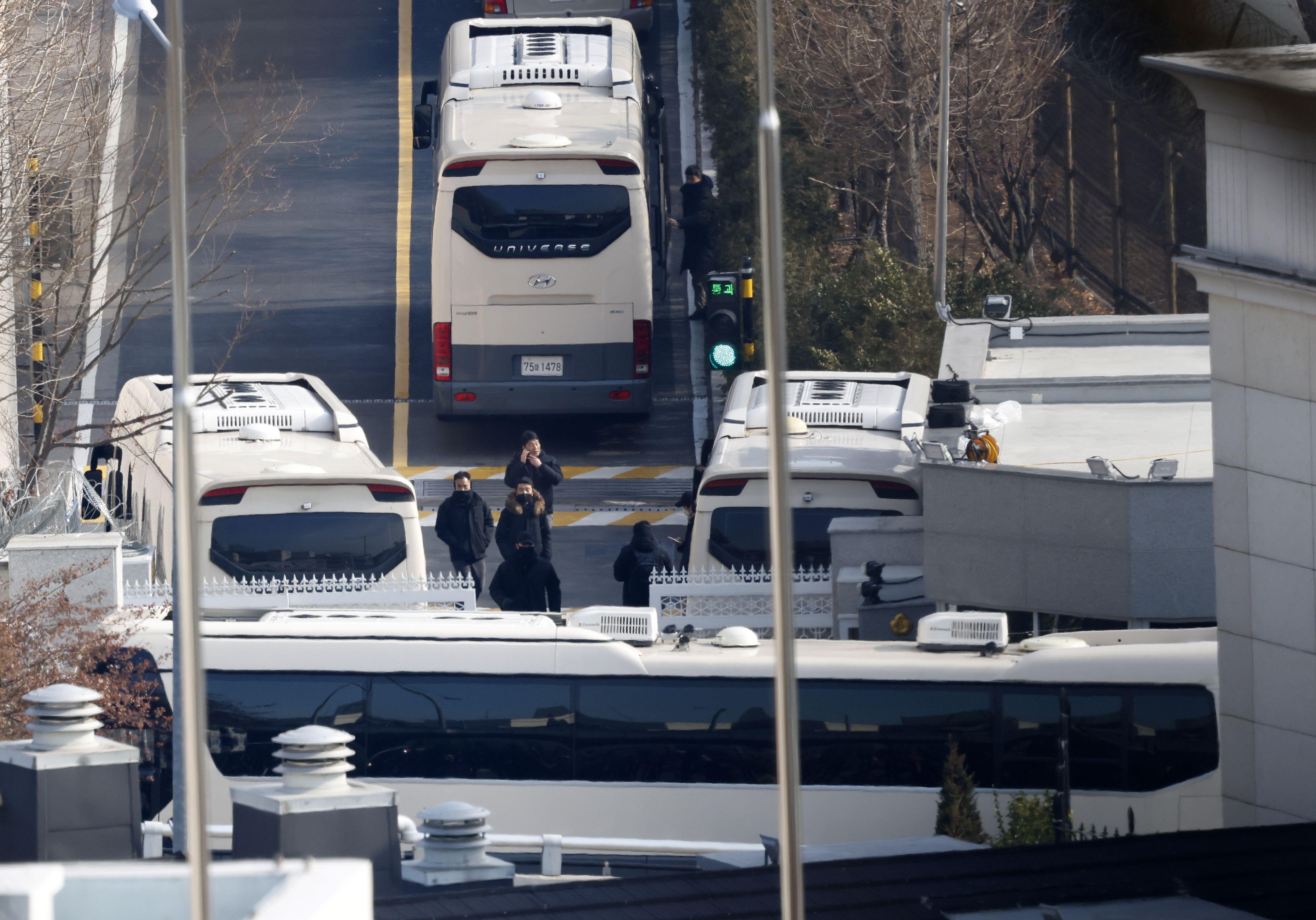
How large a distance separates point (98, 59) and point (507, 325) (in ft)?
23.5

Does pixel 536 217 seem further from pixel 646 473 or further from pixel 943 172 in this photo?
pixel 943 172

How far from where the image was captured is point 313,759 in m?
9.27

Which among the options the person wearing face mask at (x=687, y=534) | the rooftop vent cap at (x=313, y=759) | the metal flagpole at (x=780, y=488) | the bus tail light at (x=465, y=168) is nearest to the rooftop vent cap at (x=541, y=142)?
the bus tail light at (x=465, y=168)

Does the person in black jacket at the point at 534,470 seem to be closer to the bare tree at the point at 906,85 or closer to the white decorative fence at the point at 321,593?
the white decorative fence at the point at 321,593

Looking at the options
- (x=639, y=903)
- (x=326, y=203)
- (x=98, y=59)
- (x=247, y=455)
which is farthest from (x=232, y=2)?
(x=639, y=903)

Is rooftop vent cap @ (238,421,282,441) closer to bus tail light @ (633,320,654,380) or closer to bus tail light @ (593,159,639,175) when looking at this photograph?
bus tail light @ (593,159,639,175)

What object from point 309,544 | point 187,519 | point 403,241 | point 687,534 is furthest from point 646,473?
point 187,519

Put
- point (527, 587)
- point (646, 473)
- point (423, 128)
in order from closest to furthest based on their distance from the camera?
point (527, 587), point (646, 473), point (423, 128)

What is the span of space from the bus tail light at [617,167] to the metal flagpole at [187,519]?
1835 cm

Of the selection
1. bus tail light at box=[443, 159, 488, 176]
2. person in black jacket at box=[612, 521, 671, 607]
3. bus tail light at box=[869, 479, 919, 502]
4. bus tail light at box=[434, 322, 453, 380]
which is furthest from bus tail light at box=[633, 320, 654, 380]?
bus tail light at box=[869, 479, 919, 502]

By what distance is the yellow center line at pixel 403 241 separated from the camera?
29062 mm

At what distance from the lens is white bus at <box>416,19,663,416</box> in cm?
2531

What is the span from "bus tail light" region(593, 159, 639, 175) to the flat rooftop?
4.35 m

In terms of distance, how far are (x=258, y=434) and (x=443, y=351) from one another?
844cm
